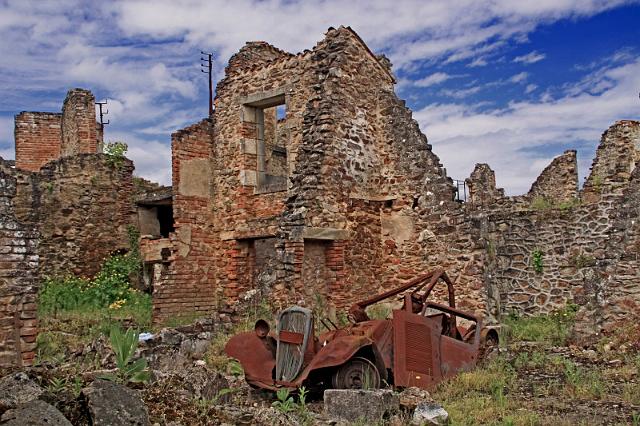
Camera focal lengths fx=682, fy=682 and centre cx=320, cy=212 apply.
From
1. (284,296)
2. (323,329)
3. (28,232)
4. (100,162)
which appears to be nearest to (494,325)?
(323,329)

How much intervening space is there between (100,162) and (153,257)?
344 cm

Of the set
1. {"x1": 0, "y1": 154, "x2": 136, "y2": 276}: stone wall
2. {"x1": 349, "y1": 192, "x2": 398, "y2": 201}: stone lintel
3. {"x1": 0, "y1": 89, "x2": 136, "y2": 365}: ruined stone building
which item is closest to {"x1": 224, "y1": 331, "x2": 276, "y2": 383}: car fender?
{"x1": 349, "y1": 192, "x2": 398, "y2": 201}: stone lintel

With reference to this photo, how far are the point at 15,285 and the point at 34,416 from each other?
503cm

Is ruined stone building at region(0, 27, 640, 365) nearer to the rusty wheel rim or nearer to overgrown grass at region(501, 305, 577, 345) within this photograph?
overgrown grass at region(501, 305, 577, 345)

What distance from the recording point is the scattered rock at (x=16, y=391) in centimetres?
479

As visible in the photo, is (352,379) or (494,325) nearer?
(352,379)

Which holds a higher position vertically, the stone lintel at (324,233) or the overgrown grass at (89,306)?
the stone lintel at (324,233)

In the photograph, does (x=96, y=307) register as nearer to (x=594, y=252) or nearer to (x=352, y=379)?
(x=352, y=379)

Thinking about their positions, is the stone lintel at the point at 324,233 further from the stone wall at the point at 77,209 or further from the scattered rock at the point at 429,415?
the stone wall at the point at 77,209

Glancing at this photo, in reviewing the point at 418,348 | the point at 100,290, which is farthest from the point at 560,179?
the point at 418,348

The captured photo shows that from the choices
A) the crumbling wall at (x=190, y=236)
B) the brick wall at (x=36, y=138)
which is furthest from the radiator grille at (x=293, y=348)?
the brick wall at (x=36, y=138)

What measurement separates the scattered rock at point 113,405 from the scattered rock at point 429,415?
253 centimetres

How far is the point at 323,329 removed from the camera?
11969 millimetres

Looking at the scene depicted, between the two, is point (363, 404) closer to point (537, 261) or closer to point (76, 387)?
point (76, 387)
